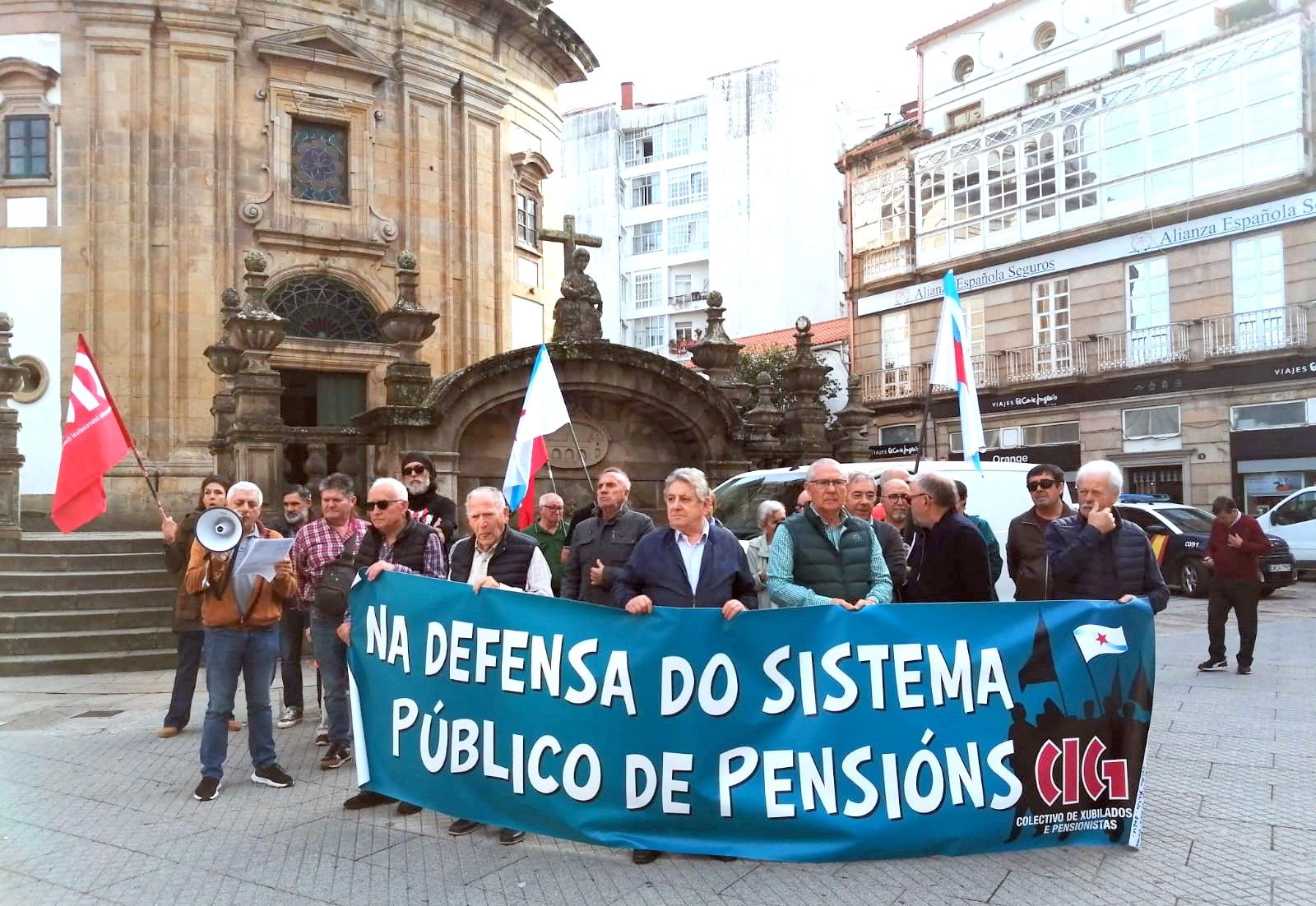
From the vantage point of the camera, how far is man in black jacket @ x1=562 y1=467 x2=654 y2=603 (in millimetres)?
6766

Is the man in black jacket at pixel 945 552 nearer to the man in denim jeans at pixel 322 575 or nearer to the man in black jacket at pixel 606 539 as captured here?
the man in black jacket at pixel 606 539

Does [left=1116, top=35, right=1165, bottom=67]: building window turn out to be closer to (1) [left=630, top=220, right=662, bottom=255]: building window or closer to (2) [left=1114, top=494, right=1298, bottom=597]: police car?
(2) [left=1114, top=494, right=1298, bottom=597]: police car

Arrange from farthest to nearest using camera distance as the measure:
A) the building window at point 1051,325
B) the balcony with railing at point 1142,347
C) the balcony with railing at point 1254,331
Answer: the building window at point 1051,325
the balcony with railing at point 1142,347
the balcony with railing at point 1254,331

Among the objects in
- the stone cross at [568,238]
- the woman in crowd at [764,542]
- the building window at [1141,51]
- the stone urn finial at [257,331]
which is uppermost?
the building window at [1141,51]

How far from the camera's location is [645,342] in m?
60.0

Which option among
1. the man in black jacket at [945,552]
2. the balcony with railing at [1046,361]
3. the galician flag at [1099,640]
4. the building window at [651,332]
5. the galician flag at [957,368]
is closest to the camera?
the galician flag at [1099,640]


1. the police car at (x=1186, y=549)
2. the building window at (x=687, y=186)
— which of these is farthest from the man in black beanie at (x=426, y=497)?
the building window at (x=687, y=186)

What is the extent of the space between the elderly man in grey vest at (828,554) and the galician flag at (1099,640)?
36.3 inches

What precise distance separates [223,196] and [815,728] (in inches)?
733

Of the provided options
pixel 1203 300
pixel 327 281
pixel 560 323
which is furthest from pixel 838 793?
pixel 1203 300

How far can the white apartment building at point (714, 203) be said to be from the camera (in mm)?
53000

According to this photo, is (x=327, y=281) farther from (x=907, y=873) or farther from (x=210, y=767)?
(x=907, y=873)

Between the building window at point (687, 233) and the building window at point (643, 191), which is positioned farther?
the building window at point (643, 191)

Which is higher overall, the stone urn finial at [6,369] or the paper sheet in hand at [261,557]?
the stone urn finial at [6,369]
